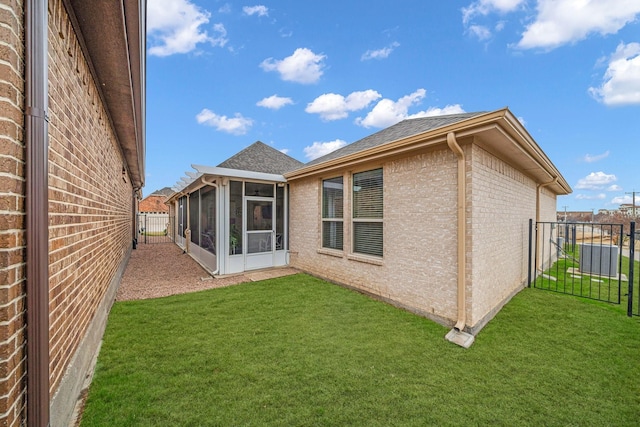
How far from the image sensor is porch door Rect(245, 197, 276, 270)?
24.7 feet

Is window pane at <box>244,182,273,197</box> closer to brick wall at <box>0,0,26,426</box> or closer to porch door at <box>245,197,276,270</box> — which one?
porch door at <box>245,197,276,270</box>

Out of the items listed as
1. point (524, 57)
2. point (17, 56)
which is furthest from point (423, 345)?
point (524, 57)

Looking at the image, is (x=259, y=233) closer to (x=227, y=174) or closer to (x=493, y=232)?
(x=227, y=174)

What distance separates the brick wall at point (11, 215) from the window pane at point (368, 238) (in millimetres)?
4763

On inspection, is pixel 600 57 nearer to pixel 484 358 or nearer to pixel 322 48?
pixel 322 48

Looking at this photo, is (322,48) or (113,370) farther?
(322,48)

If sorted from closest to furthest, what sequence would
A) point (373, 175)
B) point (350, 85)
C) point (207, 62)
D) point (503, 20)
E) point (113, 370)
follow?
1. point (113, 370)
2. point (373, 175)
3. point (503, 20)
4. point (207, 62)
5. point (350, 85)

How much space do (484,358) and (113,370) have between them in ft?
13.9

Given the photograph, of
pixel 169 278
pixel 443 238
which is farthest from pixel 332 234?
pixel 169 278

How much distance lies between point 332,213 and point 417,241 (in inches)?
98.3

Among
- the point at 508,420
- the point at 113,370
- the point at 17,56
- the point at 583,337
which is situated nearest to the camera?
the point at 17,56

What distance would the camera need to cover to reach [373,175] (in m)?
5.40

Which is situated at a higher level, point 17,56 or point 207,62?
point 207,62

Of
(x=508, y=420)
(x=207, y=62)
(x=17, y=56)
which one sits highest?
(x=207, y=62)
